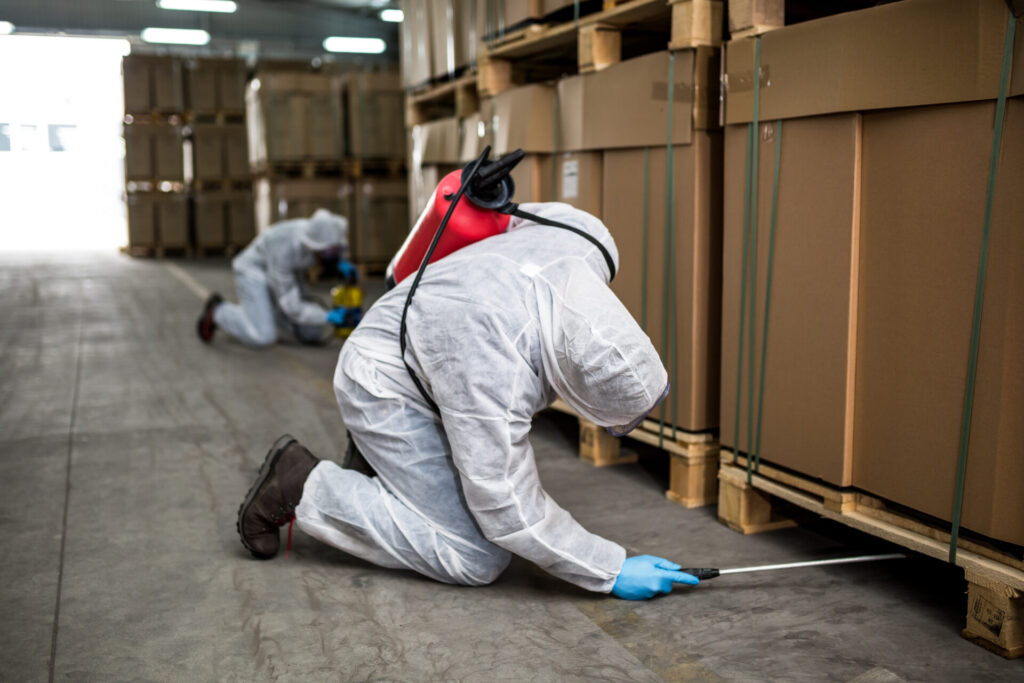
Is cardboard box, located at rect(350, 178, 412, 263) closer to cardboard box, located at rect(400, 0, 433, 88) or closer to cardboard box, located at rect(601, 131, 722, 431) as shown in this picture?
cardboard box, located at rect(400, 0, 433, 88)

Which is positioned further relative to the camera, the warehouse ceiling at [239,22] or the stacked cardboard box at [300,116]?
the warehouse ceiling at [239,22]

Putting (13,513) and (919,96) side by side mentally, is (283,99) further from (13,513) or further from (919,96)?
(919,96)

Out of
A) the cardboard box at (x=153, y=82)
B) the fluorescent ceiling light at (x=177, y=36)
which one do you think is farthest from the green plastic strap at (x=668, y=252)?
the fluorescent ceiling light at (x=177, y=36)

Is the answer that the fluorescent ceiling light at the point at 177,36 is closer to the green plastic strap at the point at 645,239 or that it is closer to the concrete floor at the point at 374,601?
the concrete floor at the point at 374,601

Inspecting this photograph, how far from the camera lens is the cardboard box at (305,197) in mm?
10789

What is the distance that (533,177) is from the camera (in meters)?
4.24

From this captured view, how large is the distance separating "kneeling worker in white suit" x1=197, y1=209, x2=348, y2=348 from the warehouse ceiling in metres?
16.7

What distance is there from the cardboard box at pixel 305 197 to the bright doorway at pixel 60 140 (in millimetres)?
11294

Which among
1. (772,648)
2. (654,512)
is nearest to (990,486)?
(772,648)

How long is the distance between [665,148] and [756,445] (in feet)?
3.71

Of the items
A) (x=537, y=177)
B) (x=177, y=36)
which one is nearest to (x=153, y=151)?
(x=177, y=36)

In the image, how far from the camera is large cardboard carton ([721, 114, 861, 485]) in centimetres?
268

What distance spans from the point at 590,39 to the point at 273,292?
160 inches

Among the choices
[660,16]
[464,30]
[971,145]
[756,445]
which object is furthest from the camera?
[464,30]
